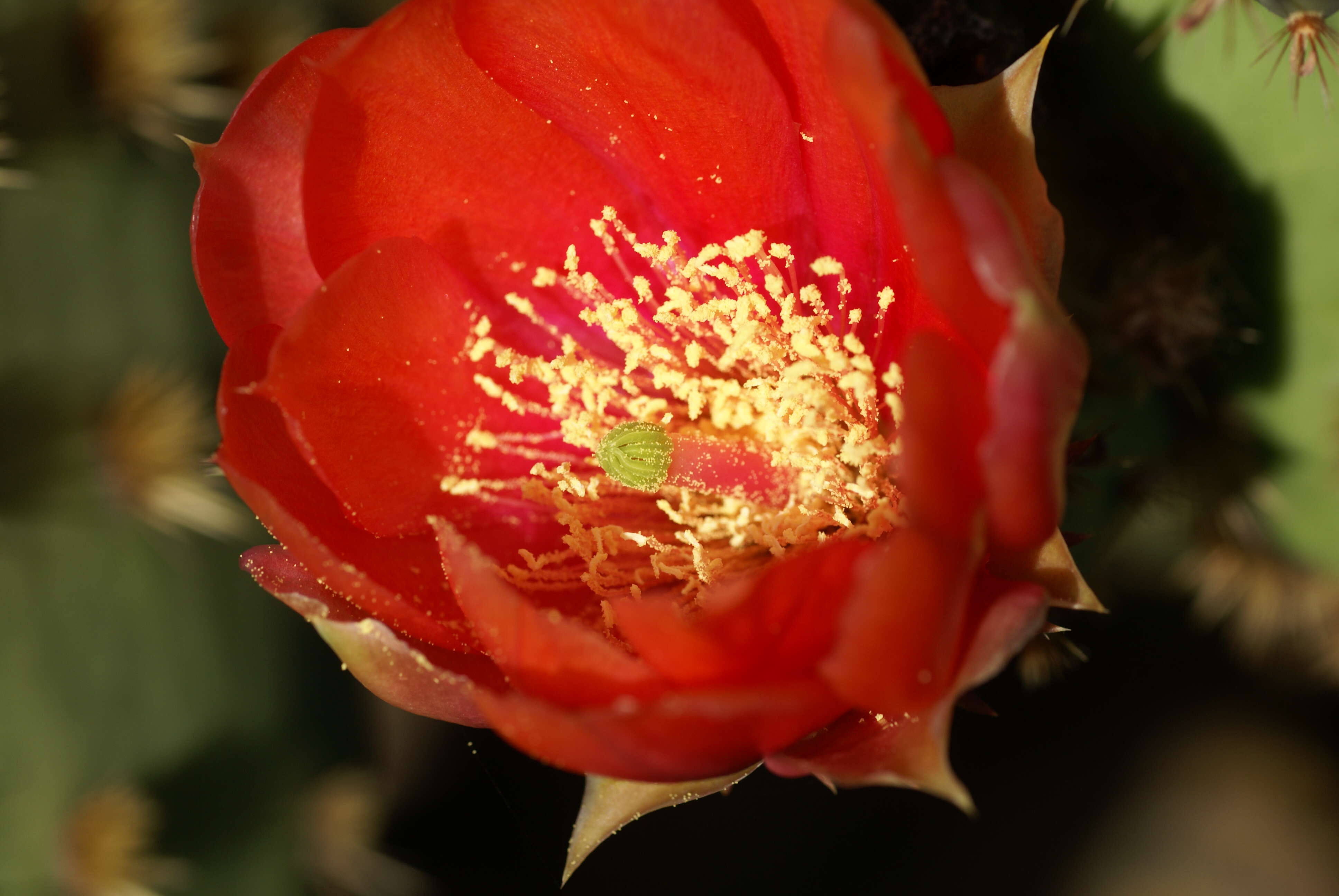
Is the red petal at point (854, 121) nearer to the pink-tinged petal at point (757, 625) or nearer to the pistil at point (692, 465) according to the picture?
the pistil at point (692, 465)

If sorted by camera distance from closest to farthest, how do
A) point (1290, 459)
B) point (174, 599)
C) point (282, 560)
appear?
point (282, 560)
point (1290, 459)
point (174, 599)

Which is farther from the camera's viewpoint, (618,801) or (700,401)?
(700,401)

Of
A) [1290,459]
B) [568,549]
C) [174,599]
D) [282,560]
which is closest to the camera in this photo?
[282,560]

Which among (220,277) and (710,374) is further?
(710,374)

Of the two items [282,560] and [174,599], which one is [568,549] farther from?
[174,599]

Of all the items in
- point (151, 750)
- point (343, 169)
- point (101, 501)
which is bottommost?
point (151, 750)

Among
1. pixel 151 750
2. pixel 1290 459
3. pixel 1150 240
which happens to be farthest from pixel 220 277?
pixel 1290 459

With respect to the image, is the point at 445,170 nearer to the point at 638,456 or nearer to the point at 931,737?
the point at 638,456

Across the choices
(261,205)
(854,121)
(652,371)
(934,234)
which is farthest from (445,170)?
(934,234)
